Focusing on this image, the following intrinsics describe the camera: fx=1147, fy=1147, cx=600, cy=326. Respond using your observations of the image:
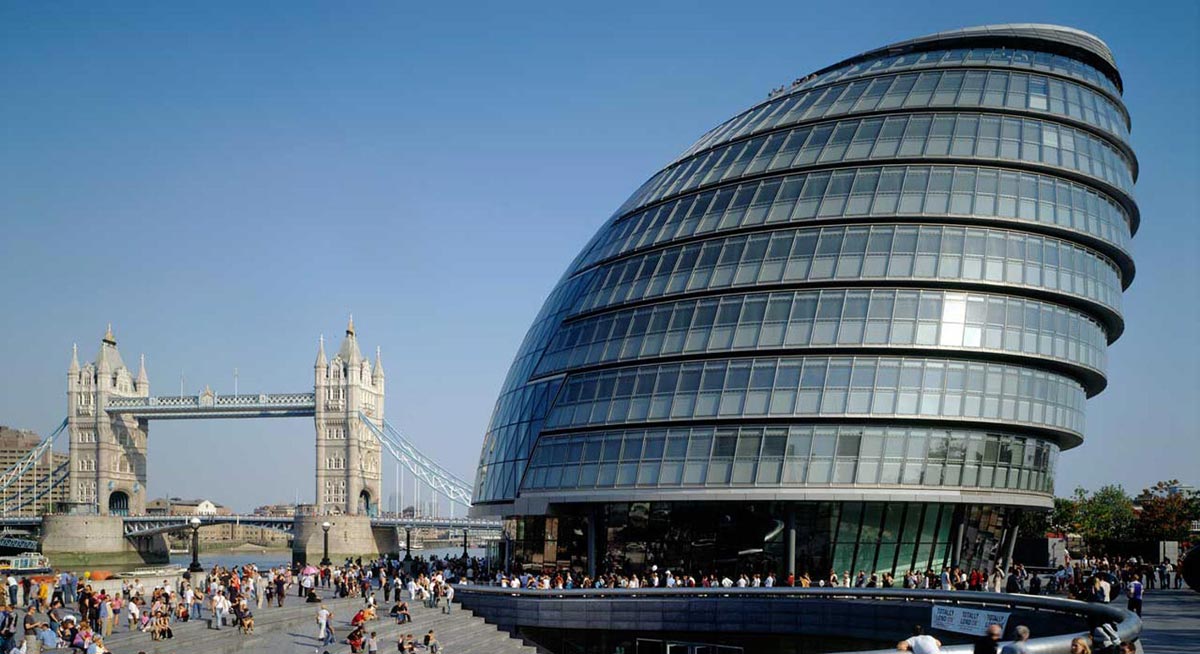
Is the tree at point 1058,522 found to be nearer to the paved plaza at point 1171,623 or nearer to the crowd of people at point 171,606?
the paved plaza at point 1171,623

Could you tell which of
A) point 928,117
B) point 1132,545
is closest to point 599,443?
point 928,117

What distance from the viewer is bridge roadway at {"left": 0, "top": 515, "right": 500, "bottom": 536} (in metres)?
164

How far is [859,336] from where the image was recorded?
52.2 meters

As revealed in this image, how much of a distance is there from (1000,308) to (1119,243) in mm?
9278

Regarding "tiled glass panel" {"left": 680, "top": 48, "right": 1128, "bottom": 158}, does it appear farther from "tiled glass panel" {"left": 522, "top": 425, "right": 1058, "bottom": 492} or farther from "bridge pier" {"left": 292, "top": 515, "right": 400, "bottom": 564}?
"bridge pier" {"left": 292, "top": 515, "right": 400, "bottom": 564}

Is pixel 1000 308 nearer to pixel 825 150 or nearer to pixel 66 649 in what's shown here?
pixel 825 150

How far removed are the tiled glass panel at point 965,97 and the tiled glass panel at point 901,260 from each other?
732 cm

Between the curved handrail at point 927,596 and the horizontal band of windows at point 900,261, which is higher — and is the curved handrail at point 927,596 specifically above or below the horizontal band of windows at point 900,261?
below

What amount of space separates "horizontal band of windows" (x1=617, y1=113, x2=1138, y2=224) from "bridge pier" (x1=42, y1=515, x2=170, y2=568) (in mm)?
151350

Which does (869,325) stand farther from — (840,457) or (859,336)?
(840,457)

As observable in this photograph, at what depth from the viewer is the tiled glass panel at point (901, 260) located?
53.3m

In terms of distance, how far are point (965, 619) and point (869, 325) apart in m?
21.0

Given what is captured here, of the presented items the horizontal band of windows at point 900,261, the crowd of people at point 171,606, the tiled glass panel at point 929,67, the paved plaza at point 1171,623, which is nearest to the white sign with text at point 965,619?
the paved plaza at point 1171,623

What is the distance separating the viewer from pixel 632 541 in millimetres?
55094
